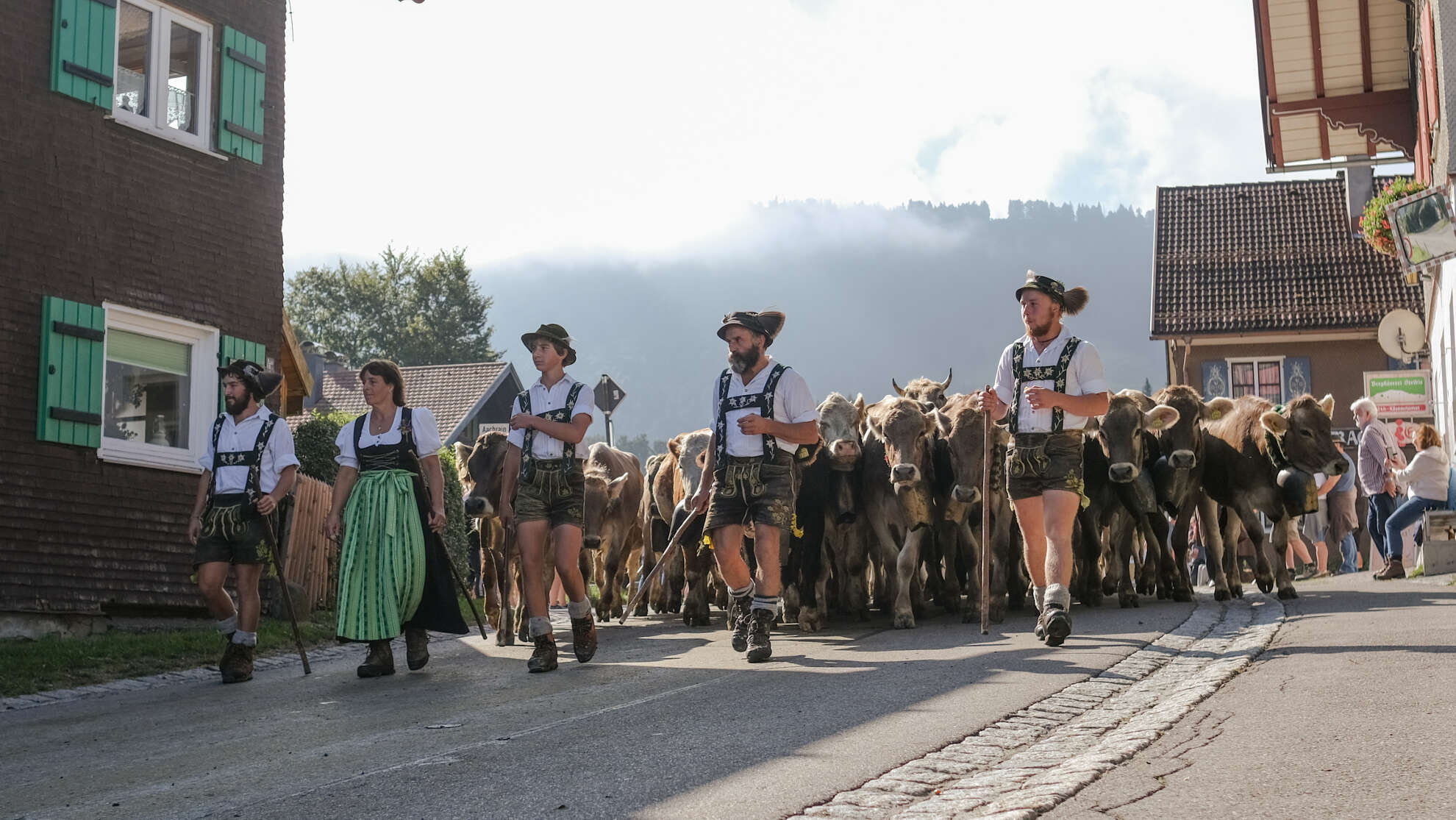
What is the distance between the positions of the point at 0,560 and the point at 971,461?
835 centimetres

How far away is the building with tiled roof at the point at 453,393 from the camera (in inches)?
2159

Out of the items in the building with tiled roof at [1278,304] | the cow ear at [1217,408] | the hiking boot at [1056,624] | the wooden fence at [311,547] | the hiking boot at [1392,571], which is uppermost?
the building with tiled roof at [1278,304]

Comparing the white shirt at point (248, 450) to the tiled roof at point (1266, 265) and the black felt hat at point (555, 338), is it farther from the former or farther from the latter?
the tiled roof at point (1266, 265)

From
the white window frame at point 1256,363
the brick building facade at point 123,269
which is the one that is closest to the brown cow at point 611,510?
the brick building facade at point 123,269

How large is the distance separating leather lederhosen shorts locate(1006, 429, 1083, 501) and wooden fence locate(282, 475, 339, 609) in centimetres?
919

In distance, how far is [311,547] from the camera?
17.1 meters

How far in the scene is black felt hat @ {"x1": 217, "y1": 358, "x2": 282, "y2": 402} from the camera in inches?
423

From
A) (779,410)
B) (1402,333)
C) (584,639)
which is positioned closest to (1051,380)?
(779,410)

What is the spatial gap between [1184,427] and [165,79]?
34.8 ft

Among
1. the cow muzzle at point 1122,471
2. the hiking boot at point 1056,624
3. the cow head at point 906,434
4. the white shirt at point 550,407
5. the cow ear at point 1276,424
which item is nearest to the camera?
the hiking boot at point 1056,624

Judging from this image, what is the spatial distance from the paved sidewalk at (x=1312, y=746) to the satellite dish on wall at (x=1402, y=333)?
19.1 m

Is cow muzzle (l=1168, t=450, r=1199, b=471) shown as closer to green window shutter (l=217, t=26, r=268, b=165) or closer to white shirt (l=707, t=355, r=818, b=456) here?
white shirt (l=707, t=355, r=818, b=456)

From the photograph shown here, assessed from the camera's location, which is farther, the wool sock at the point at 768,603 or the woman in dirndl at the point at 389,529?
the woman in dirndl at the point at 389,529

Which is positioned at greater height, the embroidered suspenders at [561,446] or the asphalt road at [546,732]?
→ the embroidered suspenders at [561,446]
